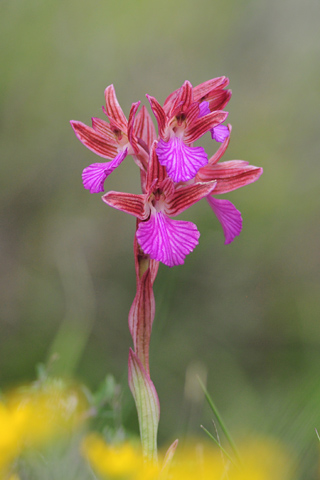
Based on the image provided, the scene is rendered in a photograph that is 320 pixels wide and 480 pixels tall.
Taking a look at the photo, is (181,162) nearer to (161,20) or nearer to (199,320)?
(199,320)

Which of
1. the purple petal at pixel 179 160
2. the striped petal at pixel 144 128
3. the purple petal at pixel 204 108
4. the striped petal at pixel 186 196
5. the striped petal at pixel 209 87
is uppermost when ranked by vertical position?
the striped petal at pixel 209 87

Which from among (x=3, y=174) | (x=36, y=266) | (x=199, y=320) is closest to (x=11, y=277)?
(x=36, y=266)

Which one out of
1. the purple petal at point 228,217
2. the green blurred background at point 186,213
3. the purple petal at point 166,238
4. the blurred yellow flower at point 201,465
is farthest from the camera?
the green blurred background at point 186,213

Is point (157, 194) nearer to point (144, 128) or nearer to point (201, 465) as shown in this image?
point (144, 128)

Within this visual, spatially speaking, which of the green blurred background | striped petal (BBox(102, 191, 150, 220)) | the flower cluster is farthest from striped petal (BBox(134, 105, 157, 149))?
the green blurred background

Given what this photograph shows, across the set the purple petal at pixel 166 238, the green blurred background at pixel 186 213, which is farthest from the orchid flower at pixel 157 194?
the green blurred background at pixel 186 213

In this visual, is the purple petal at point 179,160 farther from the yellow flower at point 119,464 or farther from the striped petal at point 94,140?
the yellow flower at point 119,464

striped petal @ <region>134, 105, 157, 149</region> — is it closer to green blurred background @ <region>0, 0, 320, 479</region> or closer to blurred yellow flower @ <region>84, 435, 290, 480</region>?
blurred yellow flower @ <region>84, 435, 290, 480</region>
